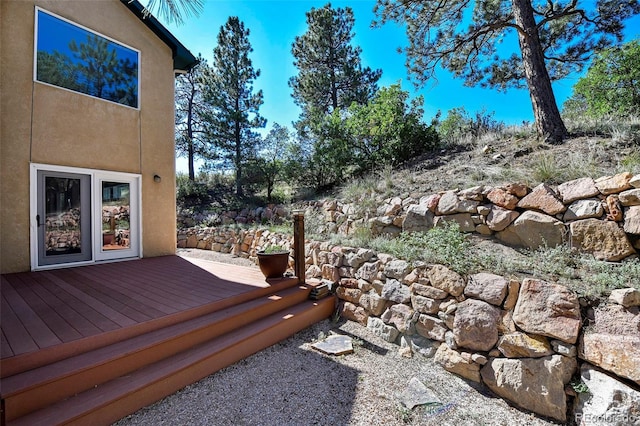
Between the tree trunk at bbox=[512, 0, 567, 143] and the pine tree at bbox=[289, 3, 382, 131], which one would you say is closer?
the tree trunk at bbox=[512, 0, 567, 143]

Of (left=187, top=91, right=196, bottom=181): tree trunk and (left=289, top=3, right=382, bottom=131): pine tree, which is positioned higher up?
(left=289, top=3, right=382, bottom=131): pine tree

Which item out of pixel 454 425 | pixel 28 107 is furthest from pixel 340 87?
pixel 454 425

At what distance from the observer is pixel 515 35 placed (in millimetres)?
8039

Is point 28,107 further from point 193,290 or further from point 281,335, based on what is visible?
point 281,335

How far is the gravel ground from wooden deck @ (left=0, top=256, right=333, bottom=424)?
0.74 ft

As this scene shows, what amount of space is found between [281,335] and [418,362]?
74.3 inches

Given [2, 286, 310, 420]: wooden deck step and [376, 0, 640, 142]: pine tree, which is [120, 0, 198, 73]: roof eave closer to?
[376, 0, 640, 142]: pine tree

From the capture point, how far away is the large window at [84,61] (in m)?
5.59

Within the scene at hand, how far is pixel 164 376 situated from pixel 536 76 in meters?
8.97

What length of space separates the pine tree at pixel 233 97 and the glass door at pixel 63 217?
6963mm

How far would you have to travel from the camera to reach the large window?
5.59 metres

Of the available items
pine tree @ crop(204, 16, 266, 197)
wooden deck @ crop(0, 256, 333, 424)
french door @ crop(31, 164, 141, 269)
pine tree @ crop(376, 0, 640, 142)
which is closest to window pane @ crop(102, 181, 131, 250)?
french door @ crop(31, 164, 141, 269)

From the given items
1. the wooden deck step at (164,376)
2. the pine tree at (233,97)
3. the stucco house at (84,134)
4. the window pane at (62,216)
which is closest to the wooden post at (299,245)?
the wooden deck step at (164,376)

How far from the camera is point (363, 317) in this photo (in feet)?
15.3
